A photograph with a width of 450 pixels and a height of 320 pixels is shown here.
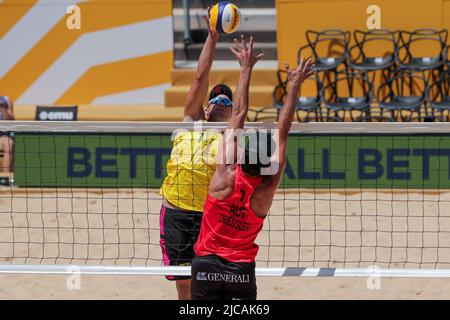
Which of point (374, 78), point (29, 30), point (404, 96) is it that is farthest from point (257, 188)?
point (29, 30)

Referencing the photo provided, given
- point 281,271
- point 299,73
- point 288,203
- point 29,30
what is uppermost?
point 29,30

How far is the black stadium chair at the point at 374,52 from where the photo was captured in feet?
44.6

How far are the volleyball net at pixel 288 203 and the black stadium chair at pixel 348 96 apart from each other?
2.18 m

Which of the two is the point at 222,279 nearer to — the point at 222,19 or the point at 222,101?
the point at 222,101

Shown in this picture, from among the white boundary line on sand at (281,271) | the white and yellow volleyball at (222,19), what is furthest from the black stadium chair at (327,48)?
the white and yellow volleyball at (222,19)

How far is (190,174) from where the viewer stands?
6.54 metres

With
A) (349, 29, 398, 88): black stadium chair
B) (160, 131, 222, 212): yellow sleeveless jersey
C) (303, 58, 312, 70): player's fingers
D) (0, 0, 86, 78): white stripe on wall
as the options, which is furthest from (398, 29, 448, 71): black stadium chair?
(303, 58, 312, 70): player's fingers

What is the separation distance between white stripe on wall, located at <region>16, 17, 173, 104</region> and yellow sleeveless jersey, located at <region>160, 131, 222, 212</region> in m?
8.72

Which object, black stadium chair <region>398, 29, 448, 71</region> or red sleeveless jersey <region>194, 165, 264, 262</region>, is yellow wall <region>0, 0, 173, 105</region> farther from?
red sleeveless jersey <region>194, 165, 264, 262</region>

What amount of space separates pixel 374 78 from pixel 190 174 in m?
7.98

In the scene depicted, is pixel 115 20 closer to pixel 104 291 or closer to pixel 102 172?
pixel 102 172

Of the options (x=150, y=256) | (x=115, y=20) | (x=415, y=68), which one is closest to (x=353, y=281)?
(x=150, y=256)

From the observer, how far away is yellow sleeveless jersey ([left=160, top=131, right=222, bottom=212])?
646 centimetres

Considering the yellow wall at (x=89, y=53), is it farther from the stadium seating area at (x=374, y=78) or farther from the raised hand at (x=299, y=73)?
the raised hand at (x=299, y=73)
